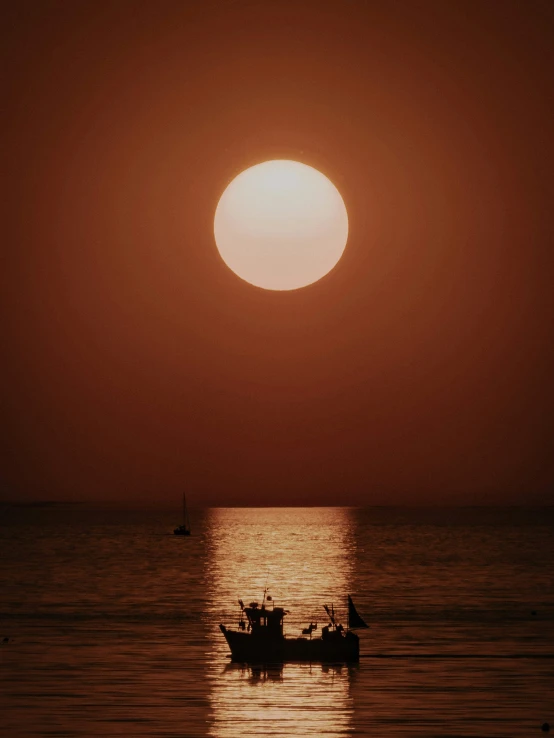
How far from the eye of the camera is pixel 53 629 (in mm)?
63156

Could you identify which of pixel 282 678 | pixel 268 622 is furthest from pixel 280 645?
→ pixel 282 678

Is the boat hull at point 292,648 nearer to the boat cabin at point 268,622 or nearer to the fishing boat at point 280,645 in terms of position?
the fishing boat at point 280,645

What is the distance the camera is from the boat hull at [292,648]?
4956cm

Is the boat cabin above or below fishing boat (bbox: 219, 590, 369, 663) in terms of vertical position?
above

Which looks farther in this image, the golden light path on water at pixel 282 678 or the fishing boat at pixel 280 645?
the fishing boat at pixel 280 645

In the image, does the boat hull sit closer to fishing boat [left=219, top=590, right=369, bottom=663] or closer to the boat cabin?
fishing boat [left=219, top=590, right=369, bottom=663]

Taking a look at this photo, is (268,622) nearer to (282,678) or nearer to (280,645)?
(280,645)

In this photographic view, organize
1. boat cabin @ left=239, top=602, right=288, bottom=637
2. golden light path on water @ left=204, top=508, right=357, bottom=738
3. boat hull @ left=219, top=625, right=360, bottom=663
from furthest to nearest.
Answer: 1. boat cabin @ left=239, top=602, right=288, bottom=637
2. boat hull @ left=219, top=625, right=360, bottom=663
3. golden light path on water @ left=204, top=508, right=357, bottom=738

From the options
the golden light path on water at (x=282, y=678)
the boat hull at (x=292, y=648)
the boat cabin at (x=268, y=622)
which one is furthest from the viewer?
the boat cabin at (x=268, y=622)

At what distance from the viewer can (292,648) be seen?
50.5 metres

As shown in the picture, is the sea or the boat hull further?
the boat hull

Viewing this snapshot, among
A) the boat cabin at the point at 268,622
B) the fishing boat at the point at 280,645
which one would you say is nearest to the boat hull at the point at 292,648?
the fishing boat at the point at 280,645

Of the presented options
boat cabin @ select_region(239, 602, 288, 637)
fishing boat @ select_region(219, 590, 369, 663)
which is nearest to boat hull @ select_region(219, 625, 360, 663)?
fishing boat @ select_region(219, 590, 369, 663)

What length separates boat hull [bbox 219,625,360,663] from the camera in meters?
49.6
